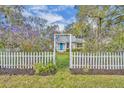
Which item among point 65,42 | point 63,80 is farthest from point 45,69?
point 65,42

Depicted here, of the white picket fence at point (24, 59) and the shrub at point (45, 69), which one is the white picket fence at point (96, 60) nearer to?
the shrub at point (45, 69)

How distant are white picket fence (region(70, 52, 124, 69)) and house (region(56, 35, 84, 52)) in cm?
27

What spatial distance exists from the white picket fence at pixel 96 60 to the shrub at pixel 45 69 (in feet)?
1.57

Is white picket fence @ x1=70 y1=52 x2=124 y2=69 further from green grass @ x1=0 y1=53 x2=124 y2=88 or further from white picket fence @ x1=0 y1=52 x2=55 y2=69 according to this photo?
white picket fence @ x1=0 y1=52 x2=55 y2=69

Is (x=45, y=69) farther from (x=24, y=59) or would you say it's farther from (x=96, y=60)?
(x=96, y=60)

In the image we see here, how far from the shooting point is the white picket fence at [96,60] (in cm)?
1050

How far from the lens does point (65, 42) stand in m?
Answer: 10.3

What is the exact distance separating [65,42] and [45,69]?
0.80 meters

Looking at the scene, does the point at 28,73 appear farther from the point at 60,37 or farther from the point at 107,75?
the point at 107,75

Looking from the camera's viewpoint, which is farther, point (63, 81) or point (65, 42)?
point (65, 42)

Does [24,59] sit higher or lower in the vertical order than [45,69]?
higher
